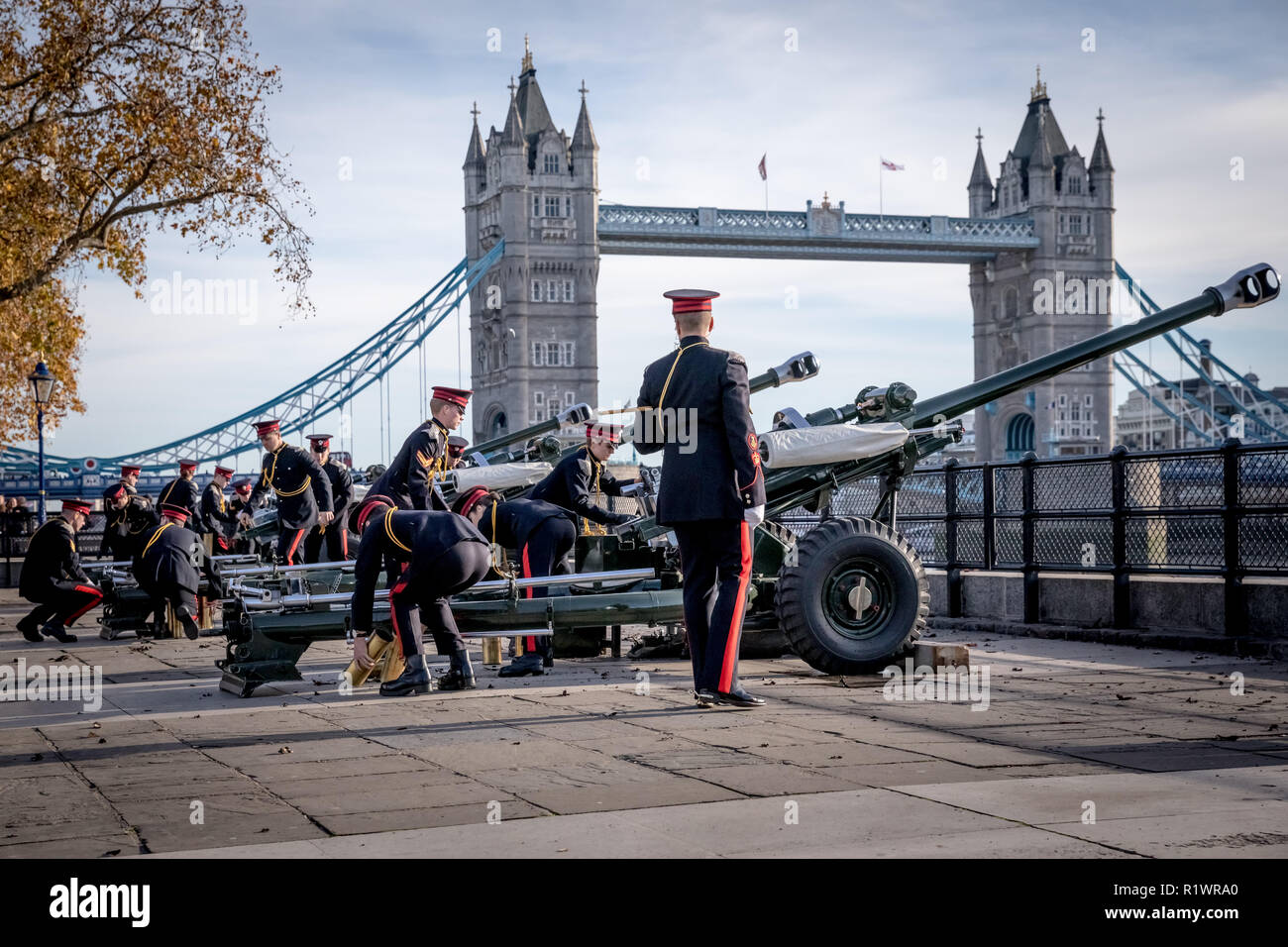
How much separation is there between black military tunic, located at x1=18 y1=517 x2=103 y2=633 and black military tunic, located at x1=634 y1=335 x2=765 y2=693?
732cm

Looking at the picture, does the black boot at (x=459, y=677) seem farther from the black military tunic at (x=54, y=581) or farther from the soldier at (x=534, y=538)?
the black military tunic at (x=54, y=581)

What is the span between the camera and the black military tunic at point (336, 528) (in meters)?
11.7

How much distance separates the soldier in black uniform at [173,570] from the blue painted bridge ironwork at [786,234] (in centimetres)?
6983

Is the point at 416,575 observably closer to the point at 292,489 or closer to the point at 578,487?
the point at 578,487

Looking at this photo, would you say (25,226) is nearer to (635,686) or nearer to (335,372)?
(635,686)

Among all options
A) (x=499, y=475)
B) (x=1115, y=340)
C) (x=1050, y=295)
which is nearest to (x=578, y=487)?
(x=499, y=475)

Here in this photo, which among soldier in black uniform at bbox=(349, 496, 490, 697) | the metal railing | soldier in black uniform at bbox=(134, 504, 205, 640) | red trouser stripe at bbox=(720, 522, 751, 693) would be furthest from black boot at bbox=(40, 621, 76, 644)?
red trouser stripe at bbox=(720, 522, 751, 693)

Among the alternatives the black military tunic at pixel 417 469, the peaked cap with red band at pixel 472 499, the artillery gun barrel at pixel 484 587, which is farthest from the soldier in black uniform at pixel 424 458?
the peaked cap with red band at pixel 472 499

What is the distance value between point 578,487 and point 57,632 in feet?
17.4

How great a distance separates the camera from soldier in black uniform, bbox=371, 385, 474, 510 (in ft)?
23.8

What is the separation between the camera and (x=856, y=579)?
7.47 metres

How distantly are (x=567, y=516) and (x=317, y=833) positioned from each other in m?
4.57

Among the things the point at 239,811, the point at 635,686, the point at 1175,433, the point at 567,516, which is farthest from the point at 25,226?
the point at 1175,433

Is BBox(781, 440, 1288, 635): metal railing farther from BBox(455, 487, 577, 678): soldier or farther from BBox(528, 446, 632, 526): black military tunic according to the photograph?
BBox(455, 487, 577, 678): soldier
